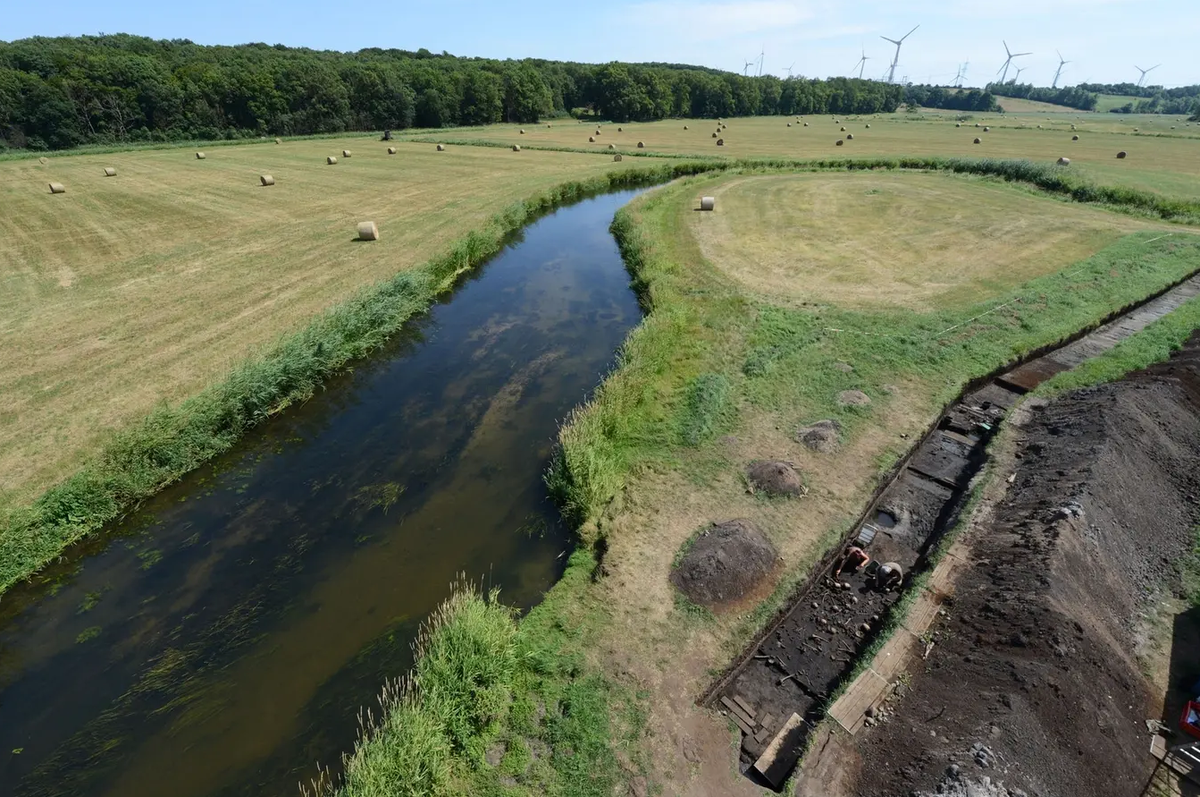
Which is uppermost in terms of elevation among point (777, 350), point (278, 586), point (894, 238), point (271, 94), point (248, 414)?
point (271, 94)

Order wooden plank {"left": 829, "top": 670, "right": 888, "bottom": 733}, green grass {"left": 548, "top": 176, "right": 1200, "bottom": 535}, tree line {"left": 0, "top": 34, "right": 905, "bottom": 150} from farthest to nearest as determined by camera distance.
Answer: tree line {"left": 0, "top": 34, "right": 905, "bottom": 150} < green grass {"left": 548, "top": 176, "right": 1200, "bottom": 535} < wooden plank {"left": 829, "top": 670, "right": 888, "bottom": 733}

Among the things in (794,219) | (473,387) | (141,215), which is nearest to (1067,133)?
(794,219)

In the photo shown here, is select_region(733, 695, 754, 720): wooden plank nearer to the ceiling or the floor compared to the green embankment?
nearer to the floor

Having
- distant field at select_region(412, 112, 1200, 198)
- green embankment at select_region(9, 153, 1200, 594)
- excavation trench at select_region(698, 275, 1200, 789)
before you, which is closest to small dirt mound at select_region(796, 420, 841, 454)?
excavation trench at select_region(698, 275, 1200, 789)

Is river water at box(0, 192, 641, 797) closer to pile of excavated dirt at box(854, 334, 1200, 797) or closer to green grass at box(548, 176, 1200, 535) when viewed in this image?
green grass at box(548, 176, 1200, 535)

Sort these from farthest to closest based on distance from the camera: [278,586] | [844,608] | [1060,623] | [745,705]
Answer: [278,586], [844,608], [1060,623], [745,705]

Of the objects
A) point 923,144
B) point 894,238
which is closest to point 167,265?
point 894,238

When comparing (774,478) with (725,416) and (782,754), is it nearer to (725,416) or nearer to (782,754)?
(725,416)
